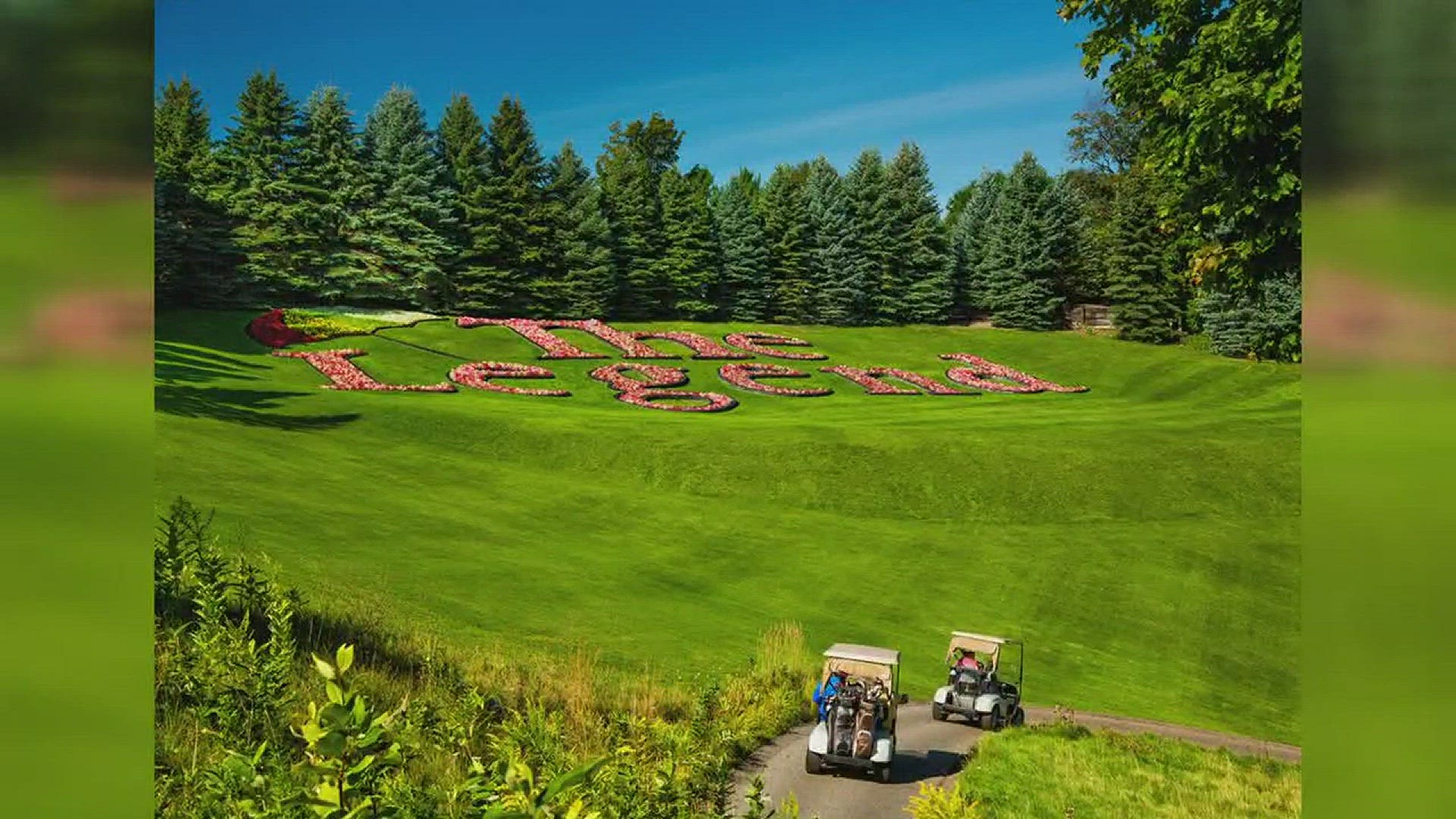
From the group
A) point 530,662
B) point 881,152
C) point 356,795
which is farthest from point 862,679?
point 881,152

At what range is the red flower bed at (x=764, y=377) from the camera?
86.2ft

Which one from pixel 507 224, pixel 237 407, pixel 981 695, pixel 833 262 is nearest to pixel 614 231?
pixel 507 224

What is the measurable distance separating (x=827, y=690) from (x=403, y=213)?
28060mm

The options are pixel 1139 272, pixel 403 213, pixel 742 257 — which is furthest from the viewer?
pixel 742 257

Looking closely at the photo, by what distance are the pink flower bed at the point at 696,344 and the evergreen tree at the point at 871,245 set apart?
5985mm

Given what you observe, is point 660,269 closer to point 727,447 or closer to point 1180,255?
point 727,447

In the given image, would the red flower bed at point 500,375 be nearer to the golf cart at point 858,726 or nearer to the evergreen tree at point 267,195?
the evergreen tree at point 267,195

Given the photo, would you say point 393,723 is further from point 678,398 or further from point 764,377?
point 764,377

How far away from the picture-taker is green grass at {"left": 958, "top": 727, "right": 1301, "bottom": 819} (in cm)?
695

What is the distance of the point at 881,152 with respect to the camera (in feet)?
114

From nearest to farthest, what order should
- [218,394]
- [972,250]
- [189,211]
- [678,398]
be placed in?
[218,394]
[678,398]
[189,211]
[972,250]

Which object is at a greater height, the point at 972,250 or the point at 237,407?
the point at 972,250

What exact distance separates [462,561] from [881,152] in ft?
87.0

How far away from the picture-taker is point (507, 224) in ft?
105
